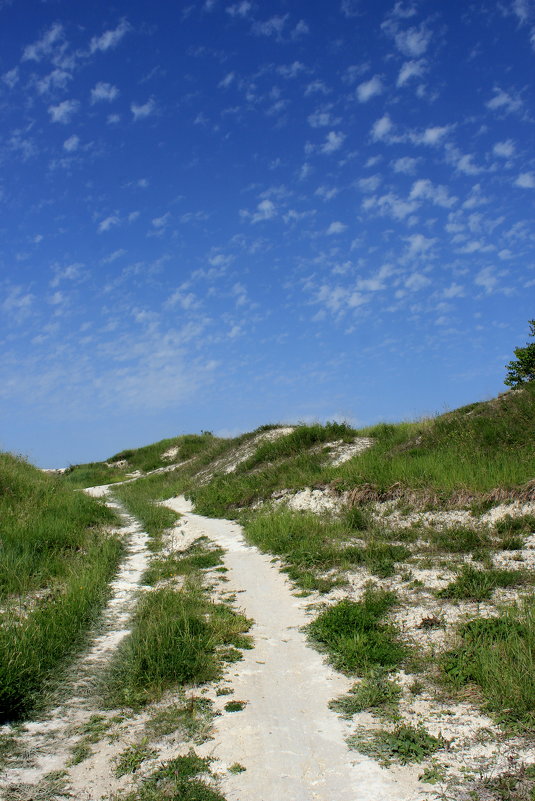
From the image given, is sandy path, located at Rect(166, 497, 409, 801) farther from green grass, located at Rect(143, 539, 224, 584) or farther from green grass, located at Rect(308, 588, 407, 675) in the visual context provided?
green grass, located at Rect(143, 539, 224, 584)

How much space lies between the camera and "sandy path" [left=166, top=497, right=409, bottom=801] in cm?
422

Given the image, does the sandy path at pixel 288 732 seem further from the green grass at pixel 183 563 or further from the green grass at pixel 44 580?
the green grass at pixel 183 563

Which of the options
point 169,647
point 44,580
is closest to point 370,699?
point 169,647

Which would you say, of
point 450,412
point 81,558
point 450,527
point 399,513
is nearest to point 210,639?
point 81,558

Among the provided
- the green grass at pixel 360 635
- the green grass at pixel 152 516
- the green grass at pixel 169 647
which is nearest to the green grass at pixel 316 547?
the green grass at pixel 360 635

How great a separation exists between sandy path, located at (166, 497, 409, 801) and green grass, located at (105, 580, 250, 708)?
374 millimetres

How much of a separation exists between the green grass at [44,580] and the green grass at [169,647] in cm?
80

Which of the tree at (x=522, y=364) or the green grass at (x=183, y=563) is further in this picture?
the tree at (x=522, y=364)

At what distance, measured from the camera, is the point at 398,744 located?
468 cm

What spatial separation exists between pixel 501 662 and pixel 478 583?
2.99 m

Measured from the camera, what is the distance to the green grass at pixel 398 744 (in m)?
4.55

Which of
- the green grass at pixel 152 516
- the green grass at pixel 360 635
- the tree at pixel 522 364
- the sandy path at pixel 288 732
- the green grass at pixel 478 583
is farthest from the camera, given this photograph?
the tree at pixel 522 364

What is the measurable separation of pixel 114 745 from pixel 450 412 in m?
20.0

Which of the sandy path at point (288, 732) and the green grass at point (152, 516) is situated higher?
the green grass at point (152, 516)
